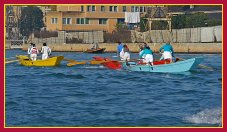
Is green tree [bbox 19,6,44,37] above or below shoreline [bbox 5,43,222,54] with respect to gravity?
above

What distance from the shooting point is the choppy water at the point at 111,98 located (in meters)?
19.2

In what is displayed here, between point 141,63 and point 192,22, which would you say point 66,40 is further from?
point 141,63

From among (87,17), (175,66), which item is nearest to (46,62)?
(175,66)

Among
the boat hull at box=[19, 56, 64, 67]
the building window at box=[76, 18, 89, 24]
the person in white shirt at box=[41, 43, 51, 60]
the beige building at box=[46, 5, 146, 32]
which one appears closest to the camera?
the person in white shirt at box=[41, 43, 51, 60]

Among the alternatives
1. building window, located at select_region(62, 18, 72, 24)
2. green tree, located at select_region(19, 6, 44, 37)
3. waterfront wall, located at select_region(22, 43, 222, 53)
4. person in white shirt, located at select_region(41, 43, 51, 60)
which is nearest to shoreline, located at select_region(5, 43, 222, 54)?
waterfront wall, located at select_region(22, 43, 222, 53)

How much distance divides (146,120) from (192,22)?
203 feet

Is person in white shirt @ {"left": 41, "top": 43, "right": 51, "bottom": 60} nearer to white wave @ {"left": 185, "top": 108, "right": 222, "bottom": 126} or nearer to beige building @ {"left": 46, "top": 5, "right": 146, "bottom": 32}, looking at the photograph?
white wave @ {"left": 185, "top": 108, "right": 222, "bottom": 126}

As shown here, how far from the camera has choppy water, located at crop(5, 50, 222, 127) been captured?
63.1 feet

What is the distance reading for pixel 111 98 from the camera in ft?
81.7

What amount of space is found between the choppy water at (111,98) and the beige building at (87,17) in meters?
55.8

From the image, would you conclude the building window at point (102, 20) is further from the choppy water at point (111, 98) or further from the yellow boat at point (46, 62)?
the choppy water at point (111, 98)

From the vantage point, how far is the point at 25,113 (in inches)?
815

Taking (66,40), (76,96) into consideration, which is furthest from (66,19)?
(76,96)

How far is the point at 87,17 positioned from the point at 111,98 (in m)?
70.5
